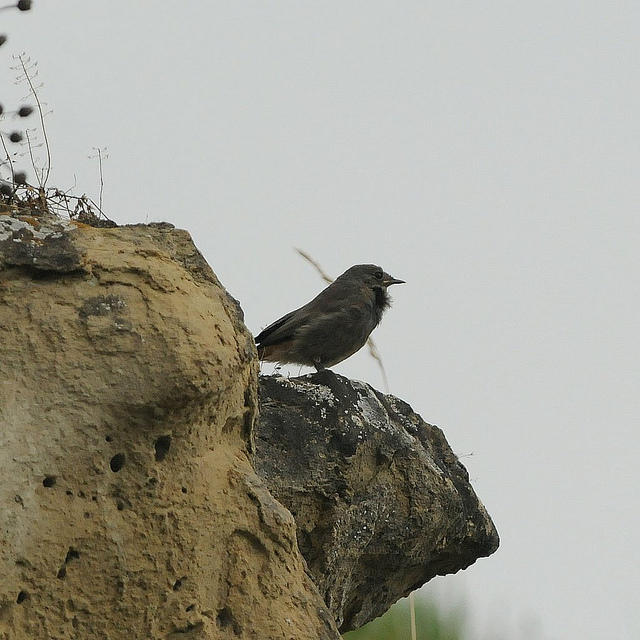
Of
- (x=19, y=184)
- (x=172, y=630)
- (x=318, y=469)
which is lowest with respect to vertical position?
(x=172, y=630)

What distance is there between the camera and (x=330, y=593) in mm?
4465

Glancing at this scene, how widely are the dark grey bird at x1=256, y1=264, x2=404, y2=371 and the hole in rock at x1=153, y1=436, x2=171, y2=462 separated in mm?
3428

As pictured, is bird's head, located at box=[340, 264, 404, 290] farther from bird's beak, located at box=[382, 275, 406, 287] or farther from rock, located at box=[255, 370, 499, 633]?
rock, located at box=[255, 370, 499, 633]

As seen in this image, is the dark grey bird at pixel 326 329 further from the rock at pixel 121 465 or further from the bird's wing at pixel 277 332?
the rock at pixel 121 465

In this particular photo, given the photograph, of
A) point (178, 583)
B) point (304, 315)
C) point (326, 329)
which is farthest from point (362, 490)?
point (304, 315)

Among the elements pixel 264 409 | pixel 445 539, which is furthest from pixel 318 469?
pixel 445 539

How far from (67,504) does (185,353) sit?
1.65ft

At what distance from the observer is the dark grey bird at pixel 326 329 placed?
657 centimetres

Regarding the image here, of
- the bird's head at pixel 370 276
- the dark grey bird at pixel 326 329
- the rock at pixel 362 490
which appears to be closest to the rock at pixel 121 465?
the rock at pixel 362 490

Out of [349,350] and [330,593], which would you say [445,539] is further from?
[349,350]

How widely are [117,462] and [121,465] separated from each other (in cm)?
1

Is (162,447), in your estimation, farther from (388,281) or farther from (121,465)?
(388,281)

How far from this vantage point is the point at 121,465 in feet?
9.98

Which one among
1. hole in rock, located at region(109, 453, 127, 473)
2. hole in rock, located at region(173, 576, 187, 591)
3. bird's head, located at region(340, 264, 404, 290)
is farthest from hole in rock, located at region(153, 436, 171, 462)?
bird's head, located at region(340, 264, 404, 290)
